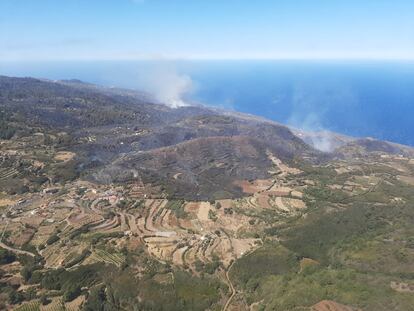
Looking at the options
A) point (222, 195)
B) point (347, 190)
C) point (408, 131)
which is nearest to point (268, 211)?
point (222, 195)

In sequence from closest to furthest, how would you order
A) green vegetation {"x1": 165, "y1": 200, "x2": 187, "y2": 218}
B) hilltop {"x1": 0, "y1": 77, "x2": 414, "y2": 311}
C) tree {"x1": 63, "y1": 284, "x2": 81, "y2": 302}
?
tree {"x1": 63, "y1": 284, "x2": 81, "y2": 302}
hilltop {"x1": 0, "y1": 77, "x2": 414, "y2": 311}
green vegetation {"x1": 165, "y1": 200, "x2": 187, "y2": 218}

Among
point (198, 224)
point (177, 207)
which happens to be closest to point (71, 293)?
point (198, 224)

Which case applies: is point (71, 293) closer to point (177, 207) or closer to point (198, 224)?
point (198, 224)

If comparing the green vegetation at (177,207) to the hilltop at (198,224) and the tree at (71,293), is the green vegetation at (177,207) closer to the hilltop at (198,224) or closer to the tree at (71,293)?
the hilltop at (198,224)

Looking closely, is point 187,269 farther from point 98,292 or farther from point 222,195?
point 222,195

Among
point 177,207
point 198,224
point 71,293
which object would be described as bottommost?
point 198,224

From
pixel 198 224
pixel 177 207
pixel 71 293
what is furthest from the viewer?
pixel 177 207

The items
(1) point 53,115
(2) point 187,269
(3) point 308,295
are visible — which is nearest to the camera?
(3) point 308,295

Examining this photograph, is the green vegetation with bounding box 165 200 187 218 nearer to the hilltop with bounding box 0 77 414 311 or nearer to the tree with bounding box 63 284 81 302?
the hilltop with bounding box 0 77 414 311

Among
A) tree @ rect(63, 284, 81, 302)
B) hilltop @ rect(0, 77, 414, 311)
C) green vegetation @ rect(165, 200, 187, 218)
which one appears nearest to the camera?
tree @ rect(63, 284, 81, 302)

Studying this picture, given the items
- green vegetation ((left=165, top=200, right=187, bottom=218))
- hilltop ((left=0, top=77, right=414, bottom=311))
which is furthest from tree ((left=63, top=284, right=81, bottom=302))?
green vegetation ((left=165, top=200, right=187, bottom=218))

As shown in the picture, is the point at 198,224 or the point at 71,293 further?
the point at 198,224
